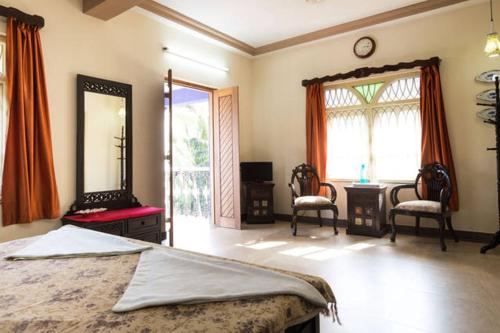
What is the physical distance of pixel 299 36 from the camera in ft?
17.1

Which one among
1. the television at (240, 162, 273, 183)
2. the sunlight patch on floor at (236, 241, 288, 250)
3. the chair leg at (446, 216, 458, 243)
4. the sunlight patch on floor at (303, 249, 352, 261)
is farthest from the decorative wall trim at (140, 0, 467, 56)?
the sunlight patch on floor at (303, 249, 352, 261)

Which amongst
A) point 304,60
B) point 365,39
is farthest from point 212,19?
point 365,39

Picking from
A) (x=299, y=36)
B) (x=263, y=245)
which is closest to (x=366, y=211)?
(x=263, y=245)

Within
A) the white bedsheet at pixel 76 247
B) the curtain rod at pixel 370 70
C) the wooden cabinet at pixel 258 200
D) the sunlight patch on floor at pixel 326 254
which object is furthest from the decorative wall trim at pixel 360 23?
the white bedsheet at pixel 76 247

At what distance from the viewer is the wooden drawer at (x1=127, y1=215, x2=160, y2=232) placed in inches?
128

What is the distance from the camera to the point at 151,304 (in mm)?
981

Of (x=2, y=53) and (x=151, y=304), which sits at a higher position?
(x=2, y=53)

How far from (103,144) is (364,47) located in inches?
156

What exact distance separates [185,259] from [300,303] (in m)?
0.57

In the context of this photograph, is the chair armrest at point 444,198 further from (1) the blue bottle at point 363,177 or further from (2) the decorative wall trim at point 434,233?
(1) the blue bottle at point 363,177

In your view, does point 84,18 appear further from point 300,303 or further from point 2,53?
point 300,303

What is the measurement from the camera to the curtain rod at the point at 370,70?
13.8 feet

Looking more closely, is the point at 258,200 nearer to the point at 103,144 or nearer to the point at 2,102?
the point at 103,144

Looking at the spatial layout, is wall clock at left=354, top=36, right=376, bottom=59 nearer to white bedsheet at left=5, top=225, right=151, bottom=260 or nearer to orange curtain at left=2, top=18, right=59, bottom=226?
orange curtain at left=2, top=18, right=59, bottom=226
